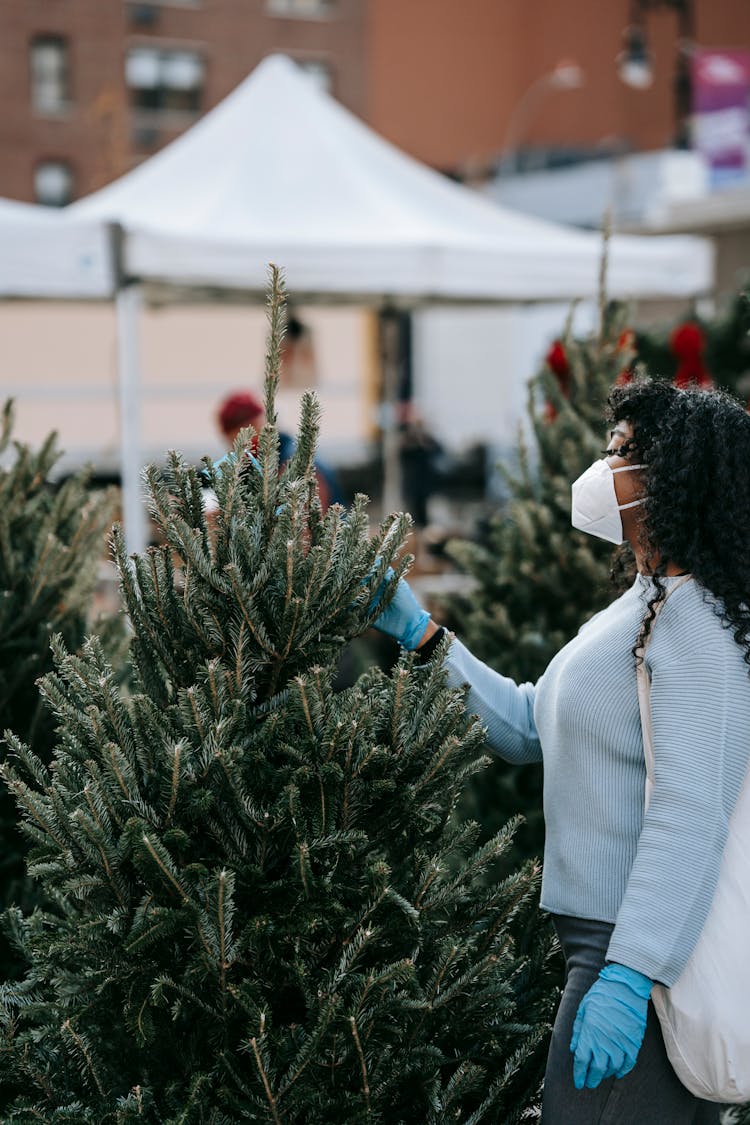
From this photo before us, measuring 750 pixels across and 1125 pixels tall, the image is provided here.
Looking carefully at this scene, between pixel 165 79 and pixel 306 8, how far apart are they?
431 cm

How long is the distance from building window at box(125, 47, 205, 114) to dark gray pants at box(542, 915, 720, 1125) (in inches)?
1431

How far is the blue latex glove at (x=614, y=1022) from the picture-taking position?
5.98 ft

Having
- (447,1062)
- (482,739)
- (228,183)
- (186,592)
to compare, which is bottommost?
(447,1062)

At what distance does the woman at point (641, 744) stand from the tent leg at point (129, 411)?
13.0 feet

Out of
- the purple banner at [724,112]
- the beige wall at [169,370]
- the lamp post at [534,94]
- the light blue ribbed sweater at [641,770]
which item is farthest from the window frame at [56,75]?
the light blue ribbed sweater at [641,770]

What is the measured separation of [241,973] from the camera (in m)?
1.86

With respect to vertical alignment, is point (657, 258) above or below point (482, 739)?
above

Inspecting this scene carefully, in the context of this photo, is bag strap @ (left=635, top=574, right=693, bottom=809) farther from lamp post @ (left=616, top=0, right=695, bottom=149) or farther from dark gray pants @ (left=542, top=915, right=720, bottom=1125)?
lamp post @ (left=616, top=0, right=695, bottom=149)

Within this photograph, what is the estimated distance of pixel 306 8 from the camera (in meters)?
36.7

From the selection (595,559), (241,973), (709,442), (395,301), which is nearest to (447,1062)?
(241,973)

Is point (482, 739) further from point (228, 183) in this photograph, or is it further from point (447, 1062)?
point (228, 183)

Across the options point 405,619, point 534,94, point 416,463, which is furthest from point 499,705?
point 534,94

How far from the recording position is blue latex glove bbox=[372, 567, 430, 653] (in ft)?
7.16

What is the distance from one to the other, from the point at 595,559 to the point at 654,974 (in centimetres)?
188
